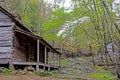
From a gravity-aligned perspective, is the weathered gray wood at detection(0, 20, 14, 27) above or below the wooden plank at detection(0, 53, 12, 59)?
above

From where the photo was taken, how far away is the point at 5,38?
20.3 metres

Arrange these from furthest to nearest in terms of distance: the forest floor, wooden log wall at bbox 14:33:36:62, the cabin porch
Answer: wooden log wall at bbox 14:33:36:62
the cabin porch
the forest floor

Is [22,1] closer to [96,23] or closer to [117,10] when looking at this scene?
[96,23]

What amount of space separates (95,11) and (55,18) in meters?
11.9

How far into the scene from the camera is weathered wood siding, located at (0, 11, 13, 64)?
781 inches

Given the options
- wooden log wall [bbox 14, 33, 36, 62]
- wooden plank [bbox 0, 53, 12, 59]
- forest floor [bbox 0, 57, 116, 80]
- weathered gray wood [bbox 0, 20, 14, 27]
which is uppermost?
weathered gray wood [bbox 0, 20, 14, 27]

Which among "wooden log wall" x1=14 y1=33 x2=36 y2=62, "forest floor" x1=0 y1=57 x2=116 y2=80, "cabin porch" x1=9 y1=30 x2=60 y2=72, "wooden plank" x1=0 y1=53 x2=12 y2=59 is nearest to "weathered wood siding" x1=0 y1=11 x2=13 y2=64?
"wooden plank" x1=0 y1=53 x2=12 y2=59

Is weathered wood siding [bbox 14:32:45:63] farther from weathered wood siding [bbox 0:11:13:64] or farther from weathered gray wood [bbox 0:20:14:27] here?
weathered gray wood [bbox 0:20:14:27]

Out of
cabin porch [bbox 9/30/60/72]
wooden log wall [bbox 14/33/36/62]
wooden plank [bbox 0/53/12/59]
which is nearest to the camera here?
wooden plank [bbox 0/53/12/59]

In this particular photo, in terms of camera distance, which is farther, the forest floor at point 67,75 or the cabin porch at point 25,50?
the cabin porch at point 25,50

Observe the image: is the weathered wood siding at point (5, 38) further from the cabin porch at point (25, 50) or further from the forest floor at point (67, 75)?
the forest floor at point (67, 75)

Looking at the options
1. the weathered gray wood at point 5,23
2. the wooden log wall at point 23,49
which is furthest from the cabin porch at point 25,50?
the weathered gray wood at point 5,23

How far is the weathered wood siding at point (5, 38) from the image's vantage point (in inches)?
781

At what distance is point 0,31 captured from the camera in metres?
20.5
